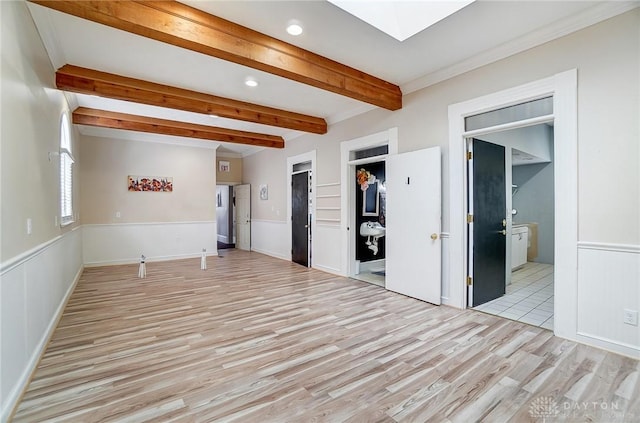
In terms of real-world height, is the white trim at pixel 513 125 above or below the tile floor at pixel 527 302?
above

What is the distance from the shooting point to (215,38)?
2.61m

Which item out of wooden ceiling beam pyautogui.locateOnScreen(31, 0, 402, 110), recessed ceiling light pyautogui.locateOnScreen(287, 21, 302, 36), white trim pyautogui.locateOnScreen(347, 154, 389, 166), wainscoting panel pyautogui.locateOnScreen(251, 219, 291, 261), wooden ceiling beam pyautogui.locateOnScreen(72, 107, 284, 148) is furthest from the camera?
wainscoting panel pyautogui.locateOnScreen(251, 219, 291, 261)

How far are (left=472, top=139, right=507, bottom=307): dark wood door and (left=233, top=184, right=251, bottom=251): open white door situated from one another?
641 cm

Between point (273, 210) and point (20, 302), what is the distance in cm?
569

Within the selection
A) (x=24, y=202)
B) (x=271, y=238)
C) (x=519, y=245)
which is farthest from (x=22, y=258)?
(x=519, y=245)

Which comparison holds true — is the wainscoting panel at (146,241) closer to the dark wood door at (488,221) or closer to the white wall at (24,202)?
the white wall at (24,202)

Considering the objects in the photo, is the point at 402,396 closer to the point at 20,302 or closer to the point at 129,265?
the point at 20,302

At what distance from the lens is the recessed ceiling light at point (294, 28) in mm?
2717

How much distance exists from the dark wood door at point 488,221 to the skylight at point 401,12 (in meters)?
1.63

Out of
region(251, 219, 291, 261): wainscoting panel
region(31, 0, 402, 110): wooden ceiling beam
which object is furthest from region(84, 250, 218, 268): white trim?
region(31, 0, 402, 110): wooden ceiling beam

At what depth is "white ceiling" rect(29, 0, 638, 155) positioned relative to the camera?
2.54 metres

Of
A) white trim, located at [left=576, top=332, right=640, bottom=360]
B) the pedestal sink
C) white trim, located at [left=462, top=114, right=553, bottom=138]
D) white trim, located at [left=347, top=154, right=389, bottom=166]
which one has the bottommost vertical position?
white trim, located at [left=576, top=332, right=640, bottom=360]

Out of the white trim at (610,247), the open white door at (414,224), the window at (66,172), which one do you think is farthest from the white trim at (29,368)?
the white trim at (610,247)

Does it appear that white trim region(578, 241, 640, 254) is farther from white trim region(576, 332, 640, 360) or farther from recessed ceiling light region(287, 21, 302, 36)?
recessed ceiling light region(287, 21, 302, 36)
